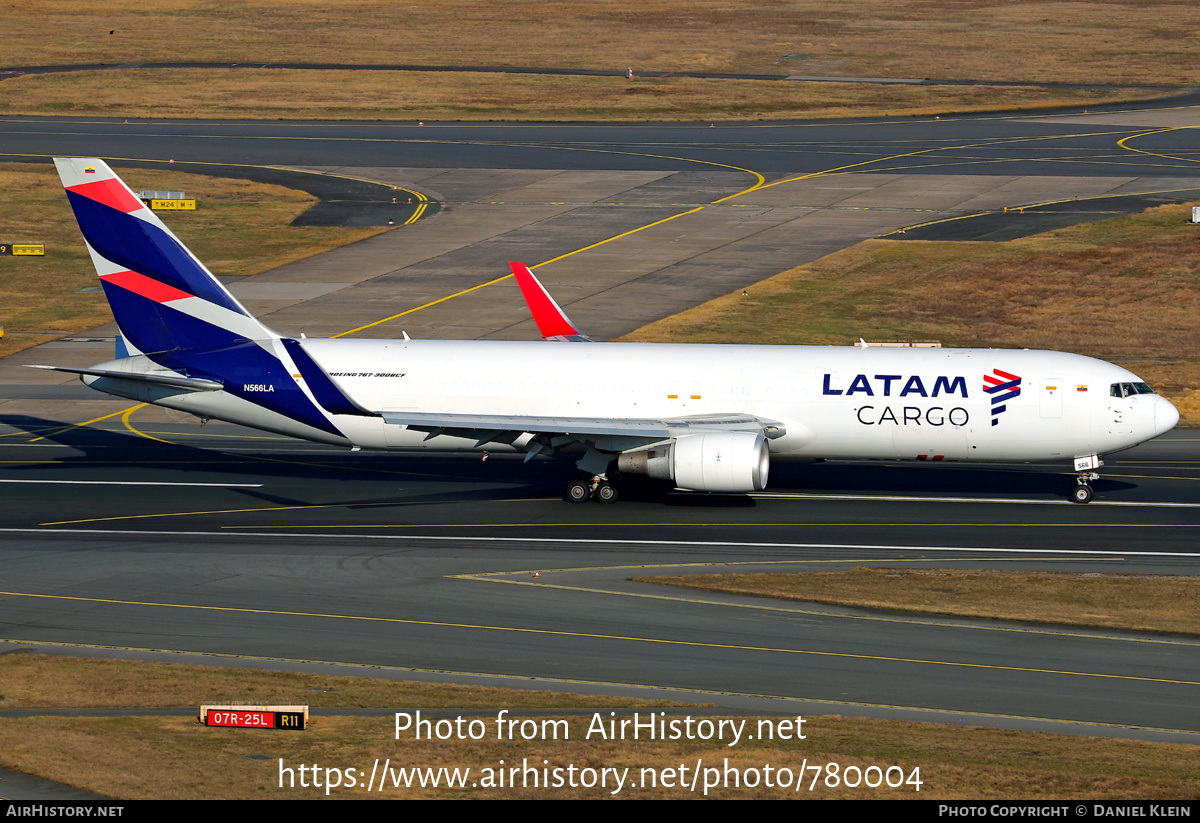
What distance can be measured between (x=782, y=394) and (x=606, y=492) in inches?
239

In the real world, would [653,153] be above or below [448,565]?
above

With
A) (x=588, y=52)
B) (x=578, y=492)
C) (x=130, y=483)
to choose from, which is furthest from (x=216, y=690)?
(x=588, y=52)

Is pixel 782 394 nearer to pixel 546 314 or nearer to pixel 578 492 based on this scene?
pixel 578 492

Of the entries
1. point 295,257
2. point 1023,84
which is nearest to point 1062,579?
point 295,257

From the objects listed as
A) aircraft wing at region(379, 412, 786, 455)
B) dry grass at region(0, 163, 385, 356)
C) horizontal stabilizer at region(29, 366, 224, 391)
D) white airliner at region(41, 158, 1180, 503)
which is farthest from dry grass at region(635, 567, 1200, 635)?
dry grass at region(0, 163, 385, 356)

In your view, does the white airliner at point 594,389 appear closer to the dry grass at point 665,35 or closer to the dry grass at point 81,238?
the dry grass at point 81,238

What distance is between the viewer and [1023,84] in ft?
410

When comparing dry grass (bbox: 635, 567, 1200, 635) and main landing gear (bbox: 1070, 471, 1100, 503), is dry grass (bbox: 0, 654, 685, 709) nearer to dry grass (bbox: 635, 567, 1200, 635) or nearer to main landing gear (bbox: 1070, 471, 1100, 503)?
dry grass (bbox: 635, 567, 1200, 635)

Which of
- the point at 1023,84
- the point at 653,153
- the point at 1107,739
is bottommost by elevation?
the point at 1107,739

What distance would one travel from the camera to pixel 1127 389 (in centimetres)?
4316

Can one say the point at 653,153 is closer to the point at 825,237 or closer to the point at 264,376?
the point at 825,237

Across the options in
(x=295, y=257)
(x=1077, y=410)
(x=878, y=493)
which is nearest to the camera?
(x=1077, y=410)

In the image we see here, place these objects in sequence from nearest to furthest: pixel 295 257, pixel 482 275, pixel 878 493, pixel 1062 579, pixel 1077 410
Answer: pixel 1062 579, pixel 1077 410, pixel 878 493, pixel 482 275, pixel 295 257

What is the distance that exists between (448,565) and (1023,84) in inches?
3988
